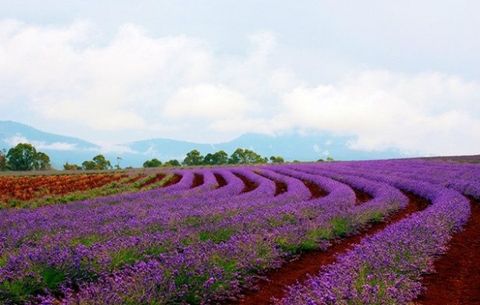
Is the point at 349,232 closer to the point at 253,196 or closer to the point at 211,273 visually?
the point at 211,273

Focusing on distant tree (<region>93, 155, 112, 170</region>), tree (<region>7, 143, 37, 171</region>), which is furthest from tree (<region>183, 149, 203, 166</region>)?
tree (<region>7, 143, 37, 171</region>)

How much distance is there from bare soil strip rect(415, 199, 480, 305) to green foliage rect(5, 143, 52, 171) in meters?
77.9

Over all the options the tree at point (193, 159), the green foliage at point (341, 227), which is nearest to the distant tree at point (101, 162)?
the tree at point (193, 159)

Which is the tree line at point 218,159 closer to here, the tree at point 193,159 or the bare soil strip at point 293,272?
the tree at point 193,159

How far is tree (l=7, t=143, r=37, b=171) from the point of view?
80.5m

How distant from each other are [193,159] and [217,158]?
3712mm

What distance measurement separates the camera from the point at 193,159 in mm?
85125

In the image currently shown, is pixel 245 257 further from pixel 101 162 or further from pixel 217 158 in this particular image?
pixel 101 162

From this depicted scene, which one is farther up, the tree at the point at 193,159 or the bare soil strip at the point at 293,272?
the tree at the point at 193,159

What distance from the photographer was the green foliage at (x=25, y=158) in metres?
80.5

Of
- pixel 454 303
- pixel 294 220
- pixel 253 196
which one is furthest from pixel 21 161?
pixel 454 303

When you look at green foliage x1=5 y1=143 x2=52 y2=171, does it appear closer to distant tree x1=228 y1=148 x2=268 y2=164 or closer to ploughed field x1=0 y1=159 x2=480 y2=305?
distant tree x1=228 y1=148 x2=268 y2=164

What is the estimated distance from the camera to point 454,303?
20.7 ft

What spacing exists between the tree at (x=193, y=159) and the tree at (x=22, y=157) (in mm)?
22147
